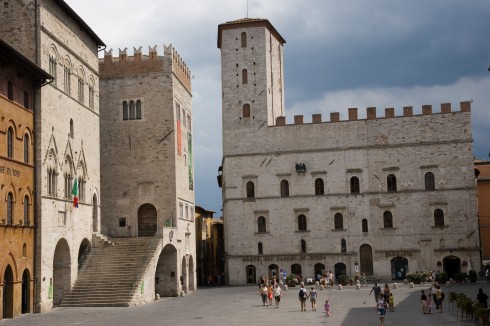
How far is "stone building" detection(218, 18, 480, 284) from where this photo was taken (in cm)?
5538

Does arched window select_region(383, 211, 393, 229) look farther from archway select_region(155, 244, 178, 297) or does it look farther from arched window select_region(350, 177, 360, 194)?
archway select_region(155, 244, 178, 297)

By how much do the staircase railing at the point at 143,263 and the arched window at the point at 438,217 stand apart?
84.1 ft

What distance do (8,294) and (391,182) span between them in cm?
3560

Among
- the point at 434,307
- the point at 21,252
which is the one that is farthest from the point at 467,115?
the point at 21,252

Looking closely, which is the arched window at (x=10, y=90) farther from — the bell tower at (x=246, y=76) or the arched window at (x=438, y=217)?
the arched window at (x=438, y=217)

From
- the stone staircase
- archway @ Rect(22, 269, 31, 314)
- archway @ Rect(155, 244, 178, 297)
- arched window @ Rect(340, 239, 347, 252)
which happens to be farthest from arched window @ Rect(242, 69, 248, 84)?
archway @ Rect(22, 269, 31, 314)

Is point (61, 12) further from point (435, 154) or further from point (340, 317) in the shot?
point (435, 154)

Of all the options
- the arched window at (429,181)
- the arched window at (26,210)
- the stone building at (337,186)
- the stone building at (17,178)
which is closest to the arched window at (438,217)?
the stone building at (337,186)

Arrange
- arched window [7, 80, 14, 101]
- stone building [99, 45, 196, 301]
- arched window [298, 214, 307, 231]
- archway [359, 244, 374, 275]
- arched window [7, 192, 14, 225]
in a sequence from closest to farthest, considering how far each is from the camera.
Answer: arched window [7, 192, 14, 225]
arched window [7, 80, 14, 101]
stone building [99, 45, 196, 301]
archway [359, 244, 374, 275]
arched window [298, 214, 307, 231]

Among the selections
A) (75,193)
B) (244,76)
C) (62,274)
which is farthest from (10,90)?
(244,76)

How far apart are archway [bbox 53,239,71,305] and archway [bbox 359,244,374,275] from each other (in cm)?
2823

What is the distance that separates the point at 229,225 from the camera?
192 ft

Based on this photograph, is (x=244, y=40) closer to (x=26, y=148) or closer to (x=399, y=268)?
(x=399, y=268)

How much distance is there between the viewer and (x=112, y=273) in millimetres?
36844
